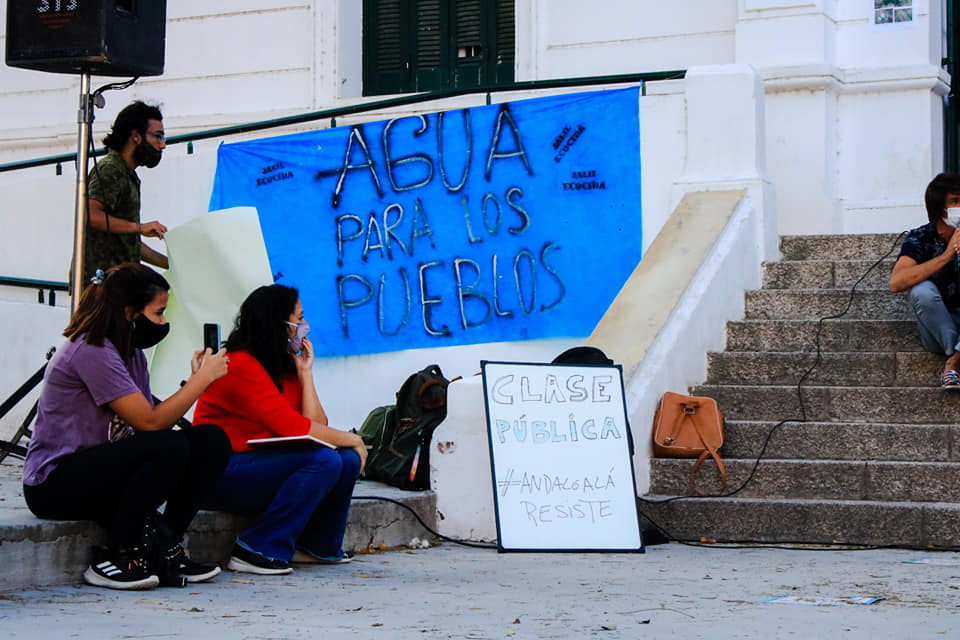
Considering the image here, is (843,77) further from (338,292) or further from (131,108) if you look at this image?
(131,108)

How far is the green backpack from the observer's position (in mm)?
7492

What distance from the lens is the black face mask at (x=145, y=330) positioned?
5555 millimetres

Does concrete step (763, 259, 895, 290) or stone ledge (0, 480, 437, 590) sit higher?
concrete step (763, 259, 895, 290)

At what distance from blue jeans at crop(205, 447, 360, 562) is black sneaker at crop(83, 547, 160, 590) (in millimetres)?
670

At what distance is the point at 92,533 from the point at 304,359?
132 cm

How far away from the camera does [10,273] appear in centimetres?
1195

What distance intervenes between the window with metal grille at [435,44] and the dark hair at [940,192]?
5.20m

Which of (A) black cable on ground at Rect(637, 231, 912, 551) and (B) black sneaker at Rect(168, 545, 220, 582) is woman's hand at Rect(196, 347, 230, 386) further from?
(A) black cable on ground at Rect(637, 231, 912, 551)

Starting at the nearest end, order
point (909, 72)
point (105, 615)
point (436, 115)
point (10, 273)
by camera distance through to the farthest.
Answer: point (105, 615) → point (436, 115) → point (909, 72) → point (10, 273)

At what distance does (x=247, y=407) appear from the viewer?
6.15m

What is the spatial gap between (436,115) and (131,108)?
2722 mm

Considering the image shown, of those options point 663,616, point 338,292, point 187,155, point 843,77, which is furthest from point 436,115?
point 663,616

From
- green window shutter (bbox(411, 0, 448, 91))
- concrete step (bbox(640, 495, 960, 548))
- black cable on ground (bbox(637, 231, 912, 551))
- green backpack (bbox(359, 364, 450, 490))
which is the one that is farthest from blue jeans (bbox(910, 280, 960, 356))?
green window shutter (bbox(411, 0, 448, 91))

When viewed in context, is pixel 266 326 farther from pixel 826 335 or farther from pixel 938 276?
pixel 938 276
